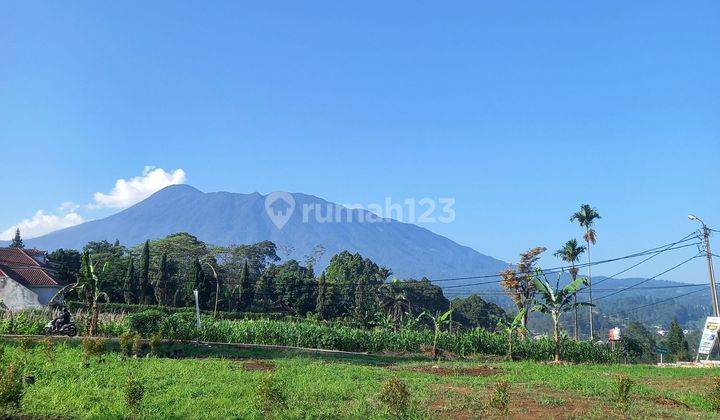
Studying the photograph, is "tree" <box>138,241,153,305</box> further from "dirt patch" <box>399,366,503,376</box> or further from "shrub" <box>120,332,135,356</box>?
"dirt patch" <box>399,366,503,376</box>

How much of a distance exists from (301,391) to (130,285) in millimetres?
51966

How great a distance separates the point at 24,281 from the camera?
47.8 meters

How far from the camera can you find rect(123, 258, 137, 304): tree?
189ft

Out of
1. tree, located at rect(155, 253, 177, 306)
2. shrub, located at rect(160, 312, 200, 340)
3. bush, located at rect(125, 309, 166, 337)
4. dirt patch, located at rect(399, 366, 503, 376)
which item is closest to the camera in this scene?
dirt patch, located at rect(399, 366, 503, 376)

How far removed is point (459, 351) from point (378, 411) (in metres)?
22.1

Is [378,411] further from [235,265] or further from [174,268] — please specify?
[235,265]

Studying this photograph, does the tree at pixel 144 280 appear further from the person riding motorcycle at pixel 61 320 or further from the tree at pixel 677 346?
the tree at pixel 677 346

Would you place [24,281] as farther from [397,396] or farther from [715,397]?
[715,397]

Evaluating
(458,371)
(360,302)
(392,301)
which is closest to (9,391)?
(458,371)

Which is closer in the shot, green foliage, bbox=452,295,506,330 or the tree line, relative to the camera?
the tree line

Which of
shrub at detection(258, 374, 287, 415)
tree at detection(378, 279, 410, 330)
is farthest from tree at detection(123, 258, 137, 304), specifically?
shrub at detection(258, 374, 287, 415)

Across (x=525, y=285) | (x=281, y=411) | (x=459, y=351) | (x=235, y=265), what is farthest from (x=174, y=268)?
(x=281, y=411)

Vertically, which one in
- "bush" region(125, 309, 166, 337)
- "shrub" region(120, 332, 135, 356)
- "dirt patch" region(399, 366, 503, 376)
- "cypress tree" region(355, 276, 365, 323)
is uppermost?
"cypress tree" region(355, 276, 365, 323)

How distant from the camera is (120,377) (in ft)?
42.6
